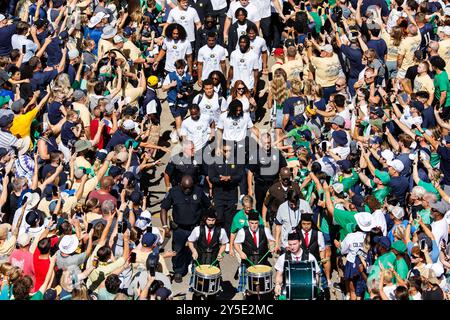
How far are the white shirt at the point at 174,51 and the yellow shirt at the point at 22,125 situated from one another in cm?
325

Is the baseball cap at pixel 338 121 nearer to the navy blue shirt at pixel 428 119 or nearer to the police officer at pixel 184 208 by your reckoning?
the navy blue shirt at pixel 428 119

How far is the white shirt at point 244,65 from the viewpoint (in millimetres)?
18203

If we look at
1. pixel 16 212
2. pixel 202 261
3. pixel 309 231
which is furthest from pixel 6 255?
pixel 309 231

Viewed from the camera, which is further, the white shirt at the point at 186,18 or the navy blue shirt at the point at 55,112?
the white shirt at the point at 186,18

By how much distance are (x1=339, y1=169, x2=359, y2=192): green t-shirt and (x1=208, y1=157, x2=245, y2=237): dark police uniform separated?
5.28ft

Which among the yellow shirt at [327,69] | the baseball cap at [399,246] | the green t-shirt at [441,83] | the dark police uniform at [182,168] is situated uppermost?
the yellow shirt at [327,69]

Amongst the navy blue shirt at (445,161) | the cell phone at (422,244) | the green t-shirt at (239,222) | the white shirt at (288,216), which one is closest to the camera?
the cell phone at (422,244)

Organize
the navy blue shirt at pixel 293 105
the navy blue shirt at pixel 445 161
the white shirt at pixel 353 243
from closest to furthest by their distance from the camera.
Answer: the white shirt at pixel 353 243 < the navy blue shirt at pixel 445 161 < the navy blue shirt at pixel 293 105

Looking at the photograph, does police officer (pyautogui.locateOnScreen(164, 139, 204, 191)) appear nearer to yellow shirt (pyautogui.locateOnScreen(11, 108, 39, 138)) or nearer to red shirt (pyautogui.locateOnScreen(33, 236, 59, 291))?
yellow shirt (pyautogui.locateOnScreen(11, 108, 39, 138))

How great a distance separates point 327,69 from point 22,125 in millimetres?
5224

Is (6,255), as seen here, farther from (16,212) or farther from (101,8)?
(101,8)

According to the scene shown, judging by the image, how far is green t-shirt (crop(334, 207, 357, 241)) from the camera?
45.8ft

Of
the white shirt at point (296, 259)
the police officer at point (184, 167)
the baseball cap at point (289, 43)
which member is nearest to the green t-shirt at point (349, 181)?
the white shirt at point (296, 259)

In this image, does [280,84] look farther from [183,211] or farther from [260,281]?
[260,281]
